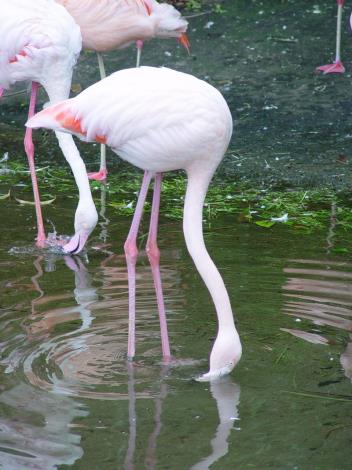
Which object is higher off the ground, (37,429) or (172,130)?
(172,130)

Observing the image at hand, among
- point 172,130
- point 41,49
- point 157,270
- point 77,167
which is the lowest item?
point 157,270

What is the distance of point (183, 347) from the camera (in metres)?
4.47

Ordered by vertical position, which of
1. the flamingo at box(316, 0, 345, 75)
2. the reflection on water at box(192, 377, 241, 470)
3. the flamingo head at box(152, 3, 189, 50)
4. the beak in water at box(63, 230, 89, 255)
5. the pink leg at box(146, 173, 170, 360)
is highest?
the flamingo head at box(152, 3, 189, 50)

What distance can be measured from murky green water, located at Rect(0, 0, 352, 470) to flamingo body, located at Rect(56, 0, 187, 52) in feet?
2.99

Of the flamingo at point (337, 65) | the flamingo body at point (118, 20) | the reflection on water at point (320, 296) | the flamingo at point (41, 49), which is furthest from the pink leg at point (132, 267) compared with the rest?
the flamingo at point (337, 65)

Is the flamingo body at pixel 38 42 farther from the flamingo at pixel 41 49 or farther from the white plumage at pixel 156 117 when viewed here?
the white plumage at pixel 156 117

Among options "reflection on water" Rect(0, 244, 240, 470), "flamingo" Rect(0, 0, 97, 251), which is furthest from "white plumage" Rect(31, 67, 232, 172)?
"flamingo" Rect(0, 0, 97, 251)

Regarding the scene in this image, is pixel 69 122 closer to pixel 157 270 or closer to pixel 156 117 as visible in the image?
pixel 156 117

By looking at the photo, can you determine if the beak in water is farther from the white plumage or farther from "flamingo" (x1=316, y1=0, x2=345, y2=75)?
"flamingo" (x1=316, y1=0, x2=345, y2=75)

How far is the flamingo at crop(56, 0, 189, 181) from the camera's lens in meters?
7.38

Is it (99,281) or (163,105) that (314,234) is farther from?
(163,105)

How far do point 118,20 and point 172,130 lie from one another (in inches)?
139

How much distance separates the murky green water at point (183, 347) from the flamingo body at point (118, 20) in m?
0.91

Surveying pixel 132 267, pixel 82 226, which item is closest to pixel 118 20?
pixel 82 226
